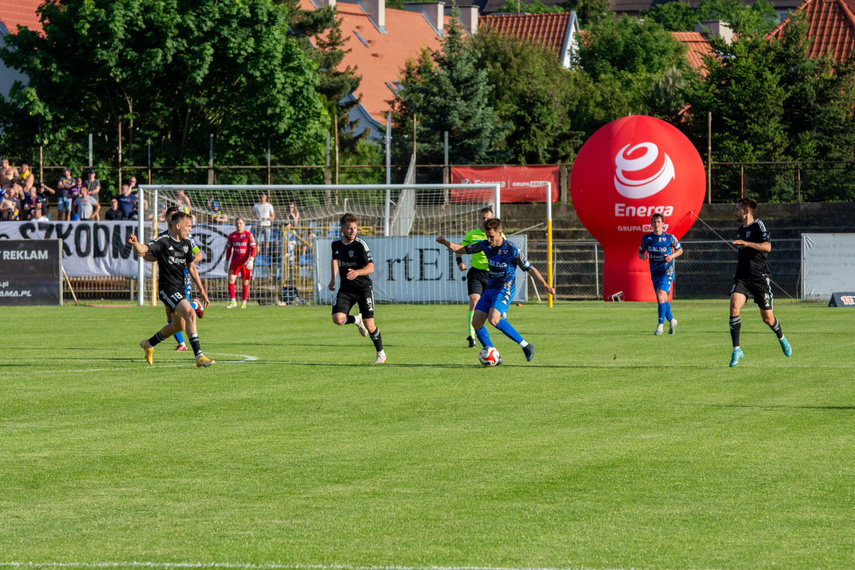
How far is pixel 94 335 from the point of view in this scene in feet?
67.1

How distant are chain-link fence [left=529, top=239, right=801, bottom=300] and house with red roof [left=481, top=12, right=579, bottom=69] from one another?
52.6 m

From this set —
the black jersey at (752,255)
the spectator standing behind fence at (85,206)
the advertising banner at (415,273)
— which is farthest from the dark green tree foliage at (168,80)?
the black jersey at (752,255)

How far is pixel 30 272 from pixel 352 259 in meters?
17.7

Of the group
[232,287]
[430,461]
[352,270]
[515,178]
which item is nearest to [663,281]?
[352,270]

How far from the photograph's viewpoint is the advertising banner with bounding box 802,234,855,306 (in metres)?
32.0

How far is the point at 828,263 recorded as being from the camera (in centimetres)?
3206

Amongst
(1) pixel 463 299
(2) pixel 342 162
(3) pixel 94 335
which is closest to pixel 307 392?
(3) pixel 94 335

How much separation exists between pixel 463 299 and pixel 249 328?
10.1 metres

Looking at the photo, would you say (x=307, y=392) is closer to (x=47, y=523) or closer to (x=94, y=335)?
(x=47, y=523)

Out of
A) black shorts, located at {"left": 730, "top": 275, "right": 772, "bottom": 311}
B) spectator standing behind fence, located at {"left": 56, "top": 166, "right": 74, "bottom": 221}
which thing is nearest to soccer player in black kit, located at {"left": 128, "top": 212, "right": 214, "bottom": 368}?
black shorts, located at {"left": 730, "top": 275, "right": 772, "bottom": 311}

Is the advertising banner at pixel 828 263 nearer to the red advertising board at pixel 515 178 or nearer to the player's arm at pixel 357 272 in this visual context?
the red advertising board at pixel 515 178

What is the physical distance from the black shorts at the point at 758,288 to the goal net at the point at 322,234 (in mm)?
15071

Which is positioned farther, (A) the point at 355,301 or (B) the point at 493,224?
(A) the point at 355,301

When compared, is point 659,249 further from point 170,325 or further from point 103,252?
point 103,252
